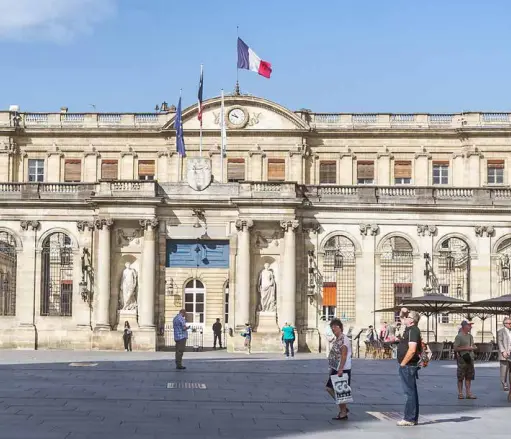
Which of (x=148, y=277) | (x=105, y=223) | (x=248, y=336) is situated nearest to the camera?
(x=248, y=336)

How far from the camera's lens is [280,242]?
157 ft

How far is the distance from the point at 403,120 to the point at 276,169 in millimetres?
8308

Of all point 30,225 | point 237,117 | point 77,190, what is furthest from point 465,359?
point 237,117

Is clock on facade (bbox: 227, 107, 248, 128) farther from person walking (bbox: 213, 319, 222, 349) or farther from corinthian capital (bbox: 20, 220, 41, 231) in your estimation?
corinthian capital (bbox: 20, 220, 41, 231)

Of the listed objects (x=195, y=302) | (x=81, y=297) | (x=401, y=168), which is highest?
(x=401, y=168)

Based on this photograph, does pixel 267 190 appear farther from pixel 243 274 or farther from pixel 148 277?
pixel 148 277

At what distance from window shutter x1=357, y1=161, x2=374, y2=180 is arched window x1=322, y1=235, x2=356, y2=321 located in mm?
17902

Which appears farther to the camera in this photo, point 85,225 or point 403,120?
point 403,120

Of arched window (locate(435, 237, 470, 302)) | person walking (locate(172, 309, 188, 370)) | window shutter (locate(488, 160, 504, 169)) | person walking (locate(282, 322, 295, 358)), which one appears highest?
window shutter (locate(488, 160, 504, 169))

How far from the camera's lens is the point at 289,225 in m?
47.3

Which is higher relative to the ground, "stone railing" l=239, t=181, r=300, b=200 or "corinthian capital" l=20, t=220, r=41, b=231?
"stone railing" l=239, t=181, r=300, b=200

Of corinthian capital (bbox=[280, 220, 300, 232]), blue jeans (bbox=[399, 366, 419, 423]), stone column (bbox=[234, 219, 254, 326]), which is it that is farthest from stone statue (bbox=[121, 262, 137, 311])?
blue jeans (bbox=[399, 366, 419, 423])

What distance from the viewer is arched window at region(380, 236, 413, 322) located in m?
48.0

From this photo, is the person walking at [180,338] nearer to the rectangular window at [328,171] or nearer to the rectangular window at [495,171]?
the rectangular window at [328,171]
